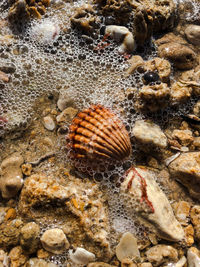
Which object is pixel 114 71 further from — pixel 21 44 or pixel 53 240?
pixel 53 240

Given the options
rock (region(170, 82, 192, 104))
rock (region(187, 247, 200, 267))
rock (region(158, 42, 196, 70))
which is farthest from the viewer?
rock (region(158, 42, 196, 70))

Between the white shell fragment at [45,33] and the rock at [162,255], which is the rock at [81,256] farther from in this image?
the white shell fragment at [45,33]

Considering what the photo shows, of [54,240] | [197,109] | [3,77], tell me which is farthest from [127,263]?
[3,77]

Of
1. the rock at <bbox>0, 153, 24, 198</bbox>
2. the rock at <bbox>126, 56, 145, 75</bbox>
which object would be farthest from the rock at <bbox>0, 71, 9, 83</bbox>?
the rock at <bbox>126, 56, 145, 75</bbox>

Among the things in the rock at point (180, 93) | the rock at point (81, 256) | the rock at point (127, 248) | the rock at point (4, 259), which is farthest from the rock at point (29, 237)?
the rock at point (180, 93)

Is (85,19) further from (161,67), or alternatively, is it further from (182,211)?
(182,211)

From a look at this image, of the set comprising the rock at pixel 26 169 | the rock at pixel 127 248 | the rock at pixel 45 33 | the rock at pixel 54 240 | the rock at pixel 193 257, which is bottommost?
the rock at pixel 193 257

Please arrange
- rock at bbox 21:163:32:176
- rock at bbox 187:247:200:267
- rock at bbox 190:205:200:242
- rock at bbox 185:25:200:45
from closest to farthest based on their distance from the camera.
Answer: rock at bbox 187:247:200:267, rock at bbox 190:205:200:242, rock at bbox 21:163:32:176, rock at bbox 185:25:200:45

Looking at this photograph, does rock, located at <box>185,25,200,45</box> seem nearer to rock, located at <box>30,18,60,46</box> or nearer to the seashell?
the seashell
